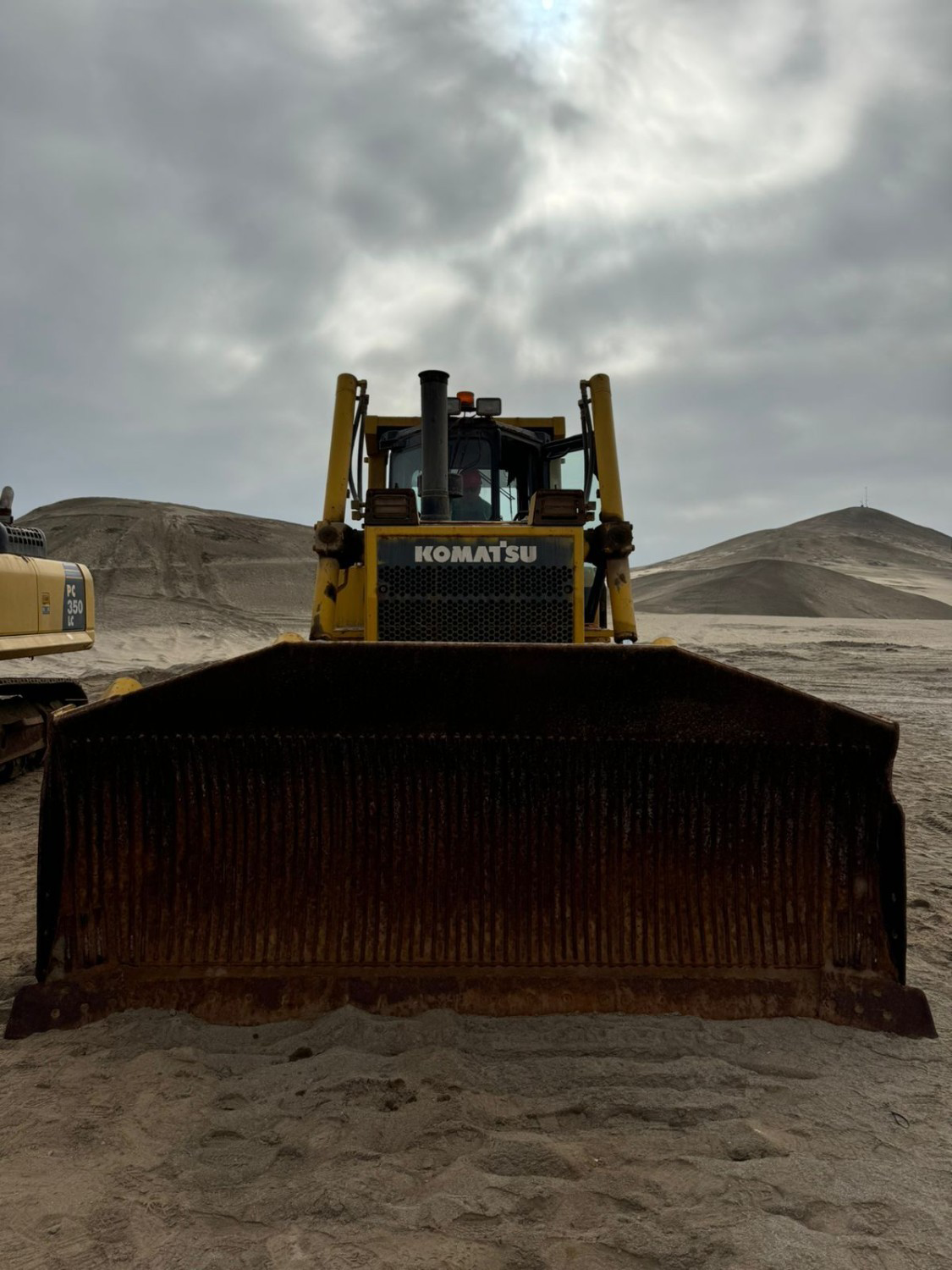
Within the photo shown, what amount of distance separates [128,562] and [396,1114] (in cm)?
3583

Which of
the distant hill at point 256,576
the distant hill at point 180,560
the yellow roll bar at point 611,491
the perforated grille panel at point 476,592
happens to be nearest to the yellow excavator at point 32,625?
the perforated grille panel at point 476,592

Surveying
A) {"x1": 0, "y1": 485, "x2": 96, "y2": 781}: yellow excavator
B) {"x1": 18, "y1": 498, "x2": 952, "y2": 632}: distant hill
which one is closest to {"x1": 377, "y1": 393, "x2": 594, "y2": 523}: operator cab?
{"x1": 0, "y1": 485, "x2": 96, "y2": 781}: yellow excavator

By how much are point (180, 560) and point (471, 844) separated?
36.6m

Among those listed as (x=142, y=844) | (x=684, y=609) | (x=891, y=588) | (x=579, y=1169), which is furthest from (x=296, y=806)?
(x=891, y=588)

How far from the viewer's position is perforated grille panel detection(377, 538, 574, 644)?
4.14 m

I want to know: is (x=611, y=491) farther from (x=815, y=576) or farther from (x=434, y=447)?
(x=815, y=576)

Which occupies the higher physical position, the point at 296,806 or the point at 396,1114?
the point at 296,806

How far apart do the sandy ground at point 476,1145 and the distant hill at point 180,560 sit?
2351cm

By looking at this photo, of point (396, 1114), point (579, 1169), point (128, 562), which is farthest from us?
point (128, 562)

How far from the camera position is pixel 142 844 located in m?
2.84

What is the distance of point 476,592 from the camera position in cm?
414

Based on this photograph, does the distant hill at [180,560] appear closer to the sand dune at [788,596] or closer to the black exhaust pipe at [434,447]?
the sand dune at [788,596]

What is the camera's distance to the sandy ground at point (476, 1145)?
1.84 metres

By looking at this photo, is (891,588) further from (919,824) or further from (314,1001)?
(314,1001)
